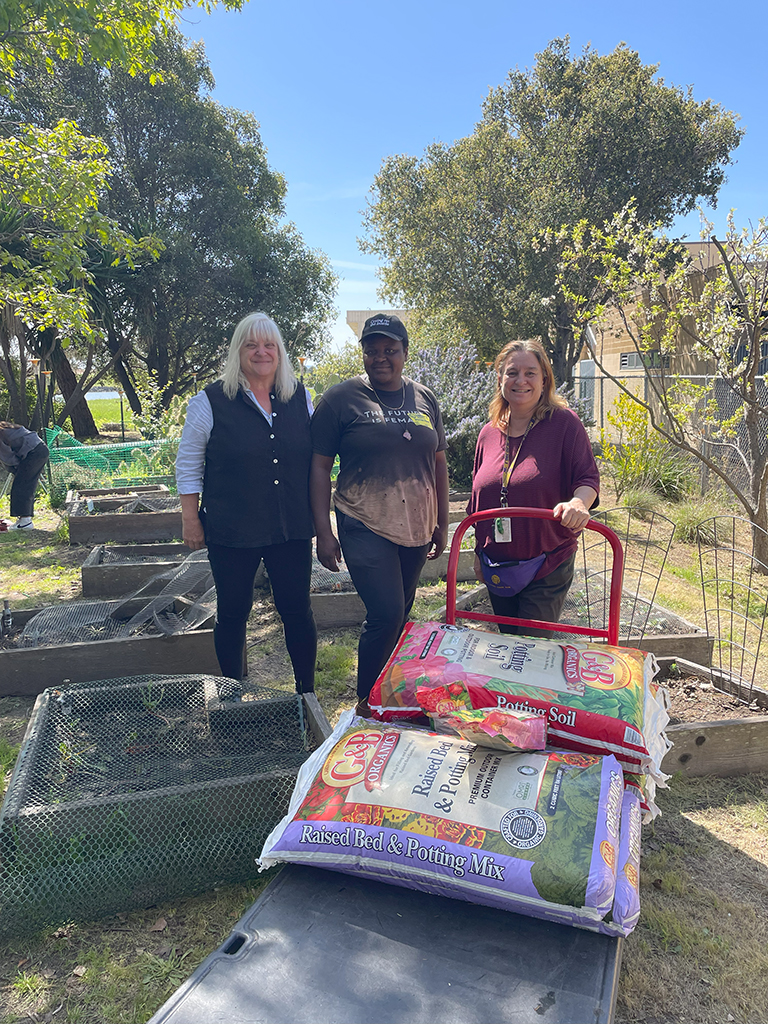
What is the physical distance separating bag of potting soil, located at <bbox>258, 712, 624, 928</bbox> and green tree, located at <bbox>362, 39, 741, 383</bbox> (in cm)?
1720

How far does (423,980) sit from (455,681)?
842mm

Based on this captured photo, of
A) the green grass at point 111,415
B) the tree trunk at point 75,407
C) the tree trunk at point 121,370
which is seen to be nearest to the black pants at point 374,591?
the green grass at point 111,415

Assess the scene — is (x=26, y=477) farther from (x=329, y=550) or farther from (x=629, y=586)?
(x=629, y=586)

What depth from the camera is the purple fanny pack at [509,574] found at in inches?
107

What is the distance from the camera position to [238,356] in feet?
9.70

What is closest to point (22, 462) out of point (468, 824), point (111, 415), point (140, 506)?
point (140, 506)

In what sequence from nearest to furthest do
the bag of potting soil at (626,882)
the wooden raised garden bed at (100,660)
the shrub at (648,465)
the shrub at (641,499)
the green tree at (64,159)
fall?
the bag of potting soil at (626,882) → the wooden raised garden bed at (100,660) → the green tree at (64,159) → the shrub at (641,499) → the shrub at (648,465)

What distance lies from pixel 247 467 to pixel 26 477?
6.16m

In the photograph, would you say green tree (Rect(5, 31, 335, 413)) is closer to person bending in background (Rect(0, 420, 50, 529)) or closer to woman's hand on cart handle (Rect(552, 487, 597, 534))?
person bending in background (Rect(0, 420, 50, 529))

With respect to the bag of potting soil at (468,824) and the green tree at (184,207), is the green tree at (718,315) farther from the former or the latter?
the green tree at (184,207)

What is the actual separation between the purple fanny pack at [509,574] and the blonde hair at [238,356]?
117 cm

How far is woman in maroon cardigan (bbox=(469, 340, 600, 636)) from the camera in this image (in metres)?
2.68

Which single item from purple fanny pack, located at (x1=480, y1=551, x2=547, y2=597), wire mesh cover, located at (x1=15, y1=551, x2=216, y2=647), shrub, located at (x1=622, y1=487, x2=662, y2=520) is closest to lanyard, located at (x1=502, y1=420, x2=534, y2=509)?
purple fanny pack, located at (x1=480, y1=551, x2=547, y2=597)

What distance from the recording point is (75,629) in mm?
4211
